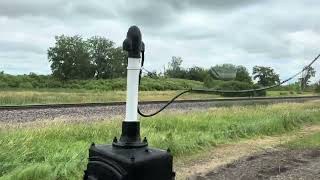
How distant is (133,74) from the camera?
3.12 m

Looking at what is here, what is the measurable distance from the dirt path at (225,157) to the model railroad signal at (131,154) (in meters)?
3.72

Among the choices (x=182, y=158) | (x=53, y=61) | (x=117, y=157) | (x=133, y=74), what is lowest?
(x=182, y=158)

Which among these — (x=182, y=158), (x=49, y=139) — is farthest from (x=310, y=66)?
(x=49, y=139)

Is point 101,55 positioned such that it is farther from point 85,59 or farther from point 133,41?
point 133,41

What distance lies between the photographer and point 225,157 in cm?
870

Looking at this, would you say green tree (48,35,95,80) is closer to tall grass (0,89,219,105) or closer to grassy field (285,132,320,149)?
tall grass (0,89,219,105)

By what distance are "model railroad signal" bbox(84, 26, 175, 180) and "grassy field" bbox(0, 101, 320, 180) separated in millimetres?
2886

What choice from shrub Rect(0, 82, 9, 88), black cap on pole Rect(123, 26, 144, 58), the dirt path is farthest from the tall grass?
black cap on pole Rect(123, 26, 144, 58)

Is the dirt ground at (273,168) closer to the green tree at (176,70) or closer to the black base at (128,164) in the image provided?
the black base at (128,164)

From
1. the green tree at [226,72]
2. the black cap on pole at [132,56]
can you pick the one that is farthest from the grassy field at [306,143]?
the green tree at [226,72]

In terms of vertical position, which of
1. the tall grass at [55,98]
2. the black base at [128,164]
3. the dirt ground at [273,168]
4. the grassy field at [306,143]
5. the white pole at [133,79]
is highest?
the white pole at [133,79]

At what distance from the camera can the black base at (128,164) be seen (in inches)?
115

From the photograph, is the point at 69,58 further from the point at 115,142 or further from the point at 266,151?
the point at 115,142

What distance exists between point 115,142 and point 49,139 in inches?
217
